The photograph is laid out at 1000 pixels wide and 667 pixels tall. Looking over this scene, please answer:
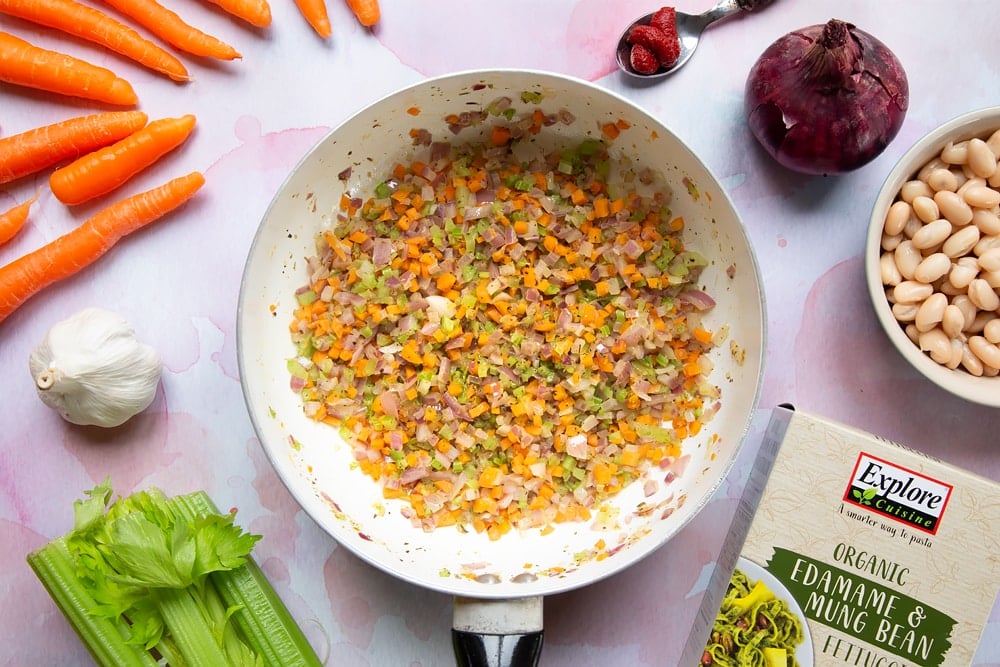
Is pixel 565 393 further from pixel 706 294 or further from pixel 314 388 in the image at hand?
pixel 314 388

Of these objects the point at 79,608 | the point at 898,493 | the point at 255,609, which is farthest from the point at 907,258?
the point at 79,608

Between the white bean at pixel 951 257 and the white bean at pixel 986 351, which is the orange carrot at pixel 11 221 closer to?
the white bean at pixel 951 257

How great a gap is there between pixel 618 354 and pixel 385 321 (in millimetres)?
380

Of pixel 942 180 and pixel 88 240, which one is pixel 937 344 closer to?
pixel 942 180

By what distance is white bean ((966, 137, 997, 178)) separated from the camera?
123 cm

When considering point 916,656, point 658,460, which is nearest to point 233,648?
point 658,460

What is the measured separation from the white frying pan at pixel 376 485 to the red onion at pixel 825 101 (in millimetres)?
173

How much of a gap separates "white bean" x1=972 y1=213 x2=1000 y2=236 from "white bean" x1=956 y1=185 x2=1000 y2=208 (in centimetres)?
1

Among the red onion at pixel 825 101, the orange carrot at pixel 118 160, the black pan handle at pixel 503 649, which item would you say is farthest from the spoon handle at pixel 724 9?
the black pan handle at pixel 503 649

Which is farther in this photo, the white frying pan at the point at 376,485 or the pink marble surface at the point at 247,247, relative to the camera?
the pink marble surface at the point at 247,247

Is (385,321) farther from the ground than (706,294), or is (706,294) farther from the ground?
(706,294)

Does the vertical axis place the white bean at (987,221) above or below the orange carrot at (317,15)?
above

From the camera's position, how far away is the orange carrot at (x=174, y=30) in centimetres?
136

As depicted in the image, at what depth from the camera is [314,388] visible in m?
1.32
